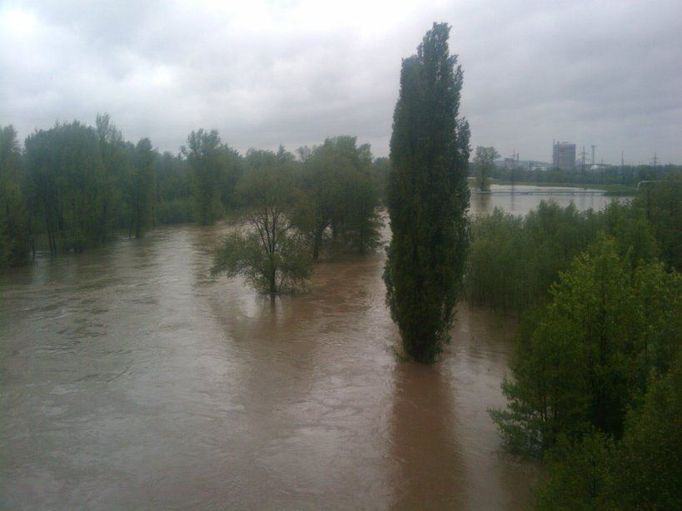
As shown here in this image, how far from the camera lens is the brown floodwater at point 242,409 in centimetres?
957

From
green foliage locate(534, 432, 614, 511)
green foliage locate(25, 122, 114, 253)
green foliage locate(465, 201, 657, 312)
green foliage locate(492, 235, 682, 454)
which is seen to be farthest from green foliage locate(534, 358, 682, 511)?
green foliage locate(25, 122, 114, 253)

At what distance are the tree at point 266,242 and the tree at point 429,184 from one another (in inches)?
441

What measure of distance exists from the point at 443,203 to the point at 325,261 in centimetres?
2201

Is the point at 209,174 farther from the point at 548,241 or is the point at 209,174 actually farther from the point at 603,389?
the point at 603,389

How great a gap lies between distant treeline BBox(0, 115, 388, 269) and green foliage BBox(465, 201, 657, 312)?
342 inches

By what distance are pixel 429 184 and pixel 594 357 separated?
654 cm

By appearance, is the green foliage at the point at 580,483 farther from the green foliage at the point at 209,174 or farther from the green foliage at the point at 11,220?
the green foliage at the point at 209,174

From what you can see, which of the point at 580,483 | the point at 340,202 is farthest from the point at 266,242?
the point at 580,483

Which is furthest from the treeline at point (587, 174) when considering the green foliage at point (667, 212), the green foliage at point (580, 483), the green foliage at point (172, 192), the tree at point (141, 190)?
the green foliage at point (172, 192)

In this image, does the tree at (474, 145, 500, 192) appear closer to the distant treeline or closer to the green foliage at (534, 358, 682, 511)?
Answer: the distant treeline

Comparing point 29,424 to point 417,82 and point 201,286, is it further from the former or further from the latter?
point 201,286

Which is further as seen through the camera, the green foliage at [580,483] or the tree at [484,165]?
the tree at [484,165]

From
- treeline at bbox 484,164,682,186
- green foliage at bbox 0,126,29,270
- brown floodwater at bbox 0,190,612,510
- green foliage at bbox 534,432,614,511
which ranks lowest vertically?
brown floodwater at bbox 0,190,612,510

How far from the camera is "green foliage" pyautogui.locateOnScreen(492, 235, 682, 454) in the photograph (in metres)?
9.28
